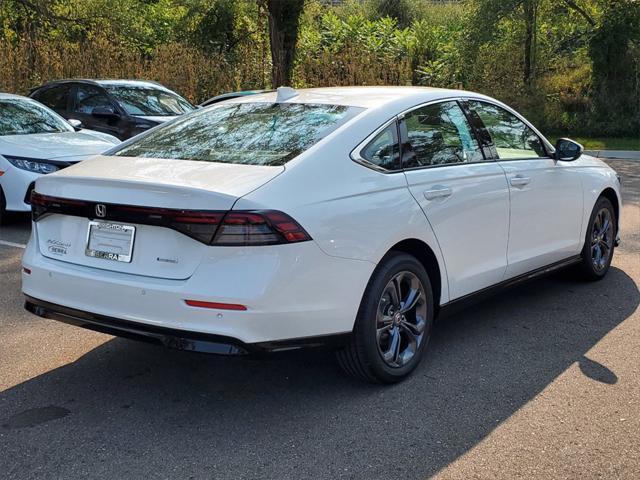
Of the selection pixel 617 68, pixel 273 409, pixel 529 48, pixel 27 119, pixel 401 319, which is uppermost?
pixel 529 48

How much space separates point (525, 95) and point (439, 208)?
16061mm

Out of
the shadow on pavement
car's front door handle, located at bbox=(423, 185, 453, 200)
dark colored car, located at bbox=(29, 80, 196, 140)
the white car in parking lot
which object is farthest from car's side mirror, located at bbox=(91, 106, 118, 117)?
car's front door handle, located at bbox=(423, 185, 453, 200)

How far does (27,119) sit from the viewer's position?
9195mm

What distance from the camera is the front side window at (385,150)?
4.04 m

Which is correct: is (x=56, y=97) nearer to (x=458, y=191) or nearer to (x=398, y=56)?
(x=458, y=191)

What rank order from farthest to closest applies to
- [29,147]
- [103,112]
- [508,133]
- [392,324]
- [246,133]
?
[103,112] < [29,147] < [508,133] < [246,133] < [392,324]

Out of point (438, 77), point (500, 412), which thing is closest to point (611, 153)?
point (438, 77)

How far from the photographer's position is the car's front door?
4293mm

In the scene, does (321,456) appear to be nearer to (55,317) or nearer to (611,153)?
(55,317)

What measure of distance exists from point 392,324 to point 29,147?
5736mm

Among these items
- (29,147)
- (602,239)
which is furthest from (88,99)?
(602,239)

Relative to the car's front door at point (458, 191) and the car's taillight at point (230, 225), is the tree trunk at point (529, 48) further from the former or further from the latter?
the car's taillight at point (230, 225)

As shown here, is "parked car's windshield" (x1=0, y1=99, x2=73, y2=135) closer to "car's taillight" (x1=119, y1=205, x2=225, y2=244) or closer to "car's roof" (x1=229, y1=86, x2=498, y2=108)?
"car's roof" (x1=229, y1=86, x2=498, y2=108)

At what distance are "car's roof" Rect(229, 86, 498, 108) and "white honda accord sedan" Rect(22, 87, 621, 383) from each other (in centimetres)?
2
